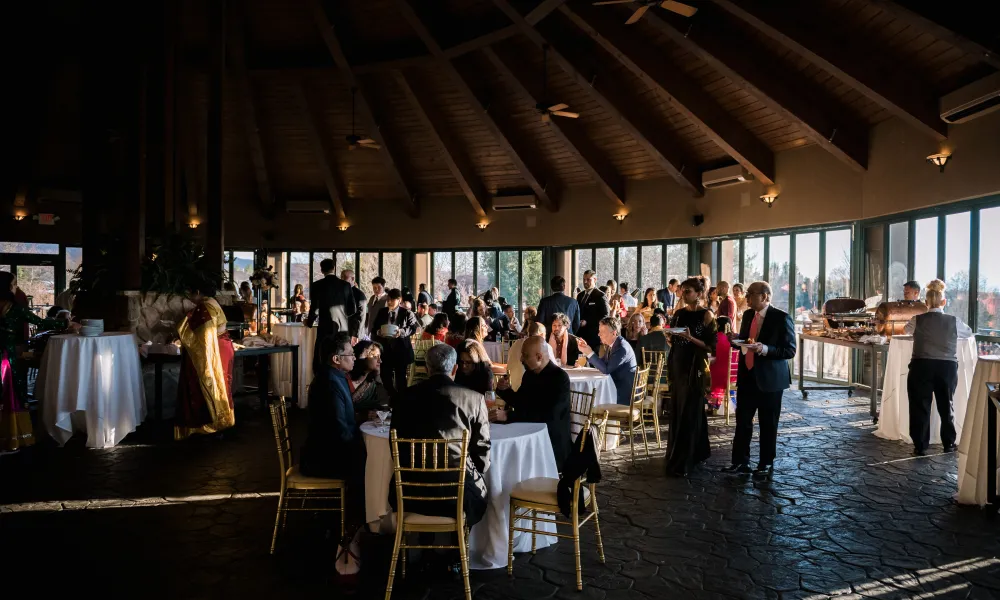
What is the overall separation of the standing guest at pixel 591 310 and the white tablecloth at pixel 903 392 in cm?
326

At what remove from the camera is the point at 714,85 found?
35.2ft

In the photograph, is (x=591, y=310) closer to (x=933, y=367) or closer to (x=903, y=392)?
(x=903, y=392)

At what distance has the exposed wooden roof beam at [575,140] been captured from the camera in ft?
37.8

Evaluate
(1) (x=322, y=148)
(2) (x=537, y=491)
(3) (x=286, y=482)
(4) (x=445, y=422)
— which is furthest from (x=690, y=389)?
(1) (x=322, y=148)

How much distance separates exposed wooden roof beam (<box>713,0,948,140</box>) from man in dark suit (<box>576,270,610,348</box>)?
362cm

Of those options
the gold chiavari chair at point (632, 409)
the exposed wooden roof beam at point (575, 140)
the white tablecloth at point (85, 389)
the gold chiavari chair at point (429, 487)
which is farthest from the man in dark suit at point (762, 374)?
the exposed wooden roof beam at point (575, 140)

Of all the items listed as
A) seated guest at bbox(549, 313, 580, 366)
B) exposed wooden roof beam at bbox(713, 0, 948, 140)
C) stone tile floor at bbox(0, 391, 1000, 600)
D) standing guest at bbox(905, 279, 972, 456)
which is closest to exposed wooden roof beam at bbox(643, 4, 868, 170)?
exposed wooden roof beam at bbox(713, 0, 948, 140)

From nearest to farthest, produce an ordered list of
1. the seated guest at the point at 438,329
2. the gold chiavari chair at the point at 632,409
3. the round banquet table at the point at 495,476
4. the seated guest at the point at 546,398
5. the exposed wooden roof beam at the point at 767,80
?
the round banquet table at the point at 495,476 < the seated guest at the point at 546,398 < the gold chiavari chair at the point at 632,409 < the seated guest at the point at 438,329 < the exposed wooden roof beam at the point at 767,80

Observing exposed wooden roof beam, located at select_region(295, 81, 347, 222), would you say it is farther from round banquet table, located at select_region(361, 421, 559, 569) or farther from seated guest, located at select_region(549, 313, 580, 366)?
round banquet table, located at select_region(361, 421, 559, 569)

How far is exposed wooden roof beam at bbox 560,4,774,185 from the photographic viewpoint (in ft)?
31.5

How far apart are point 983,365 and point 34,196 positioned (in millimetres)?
17638

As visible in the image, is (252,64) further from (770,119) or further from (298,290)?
(770,119)

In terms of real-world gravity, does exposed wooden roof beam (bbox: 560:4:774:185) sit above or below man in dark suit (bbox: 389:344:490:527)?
above

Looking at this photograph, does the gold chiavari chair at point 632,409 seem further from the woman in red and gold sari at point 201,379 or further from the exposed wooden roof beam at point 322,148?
the exposed wooden roof beam at point 322,148
